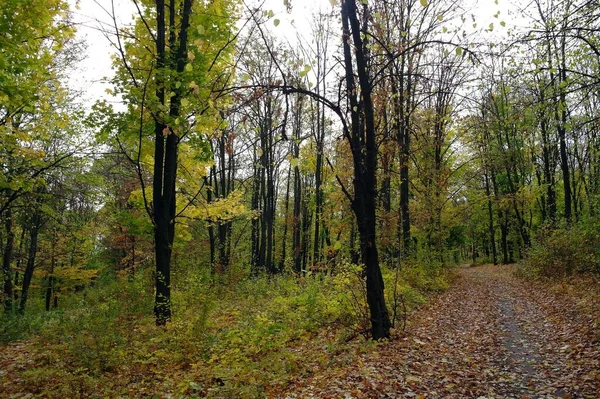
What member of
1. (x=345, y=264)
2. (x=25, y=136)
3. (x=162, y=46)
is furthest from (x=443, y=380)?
(x=25, y=136)

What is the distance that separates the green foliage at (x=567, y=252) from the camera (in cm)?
1284

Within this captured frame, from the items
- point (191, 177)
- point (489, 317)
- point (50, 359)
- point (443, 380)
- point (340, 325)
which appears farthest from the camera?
point (191, 177)

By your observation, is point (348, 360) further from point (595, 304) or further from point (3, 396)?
point (595, 304)

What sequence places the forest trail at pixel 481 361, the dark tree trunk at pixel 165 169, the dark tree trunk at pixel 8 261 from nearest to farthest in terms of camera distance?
the forest trail at pixel 481 361 → the dark tree trunk at pixel 165 169 → the dark tree trunk at pixel 8 261

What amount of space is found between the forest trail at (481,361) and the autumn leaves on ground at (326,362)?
0.06 ft

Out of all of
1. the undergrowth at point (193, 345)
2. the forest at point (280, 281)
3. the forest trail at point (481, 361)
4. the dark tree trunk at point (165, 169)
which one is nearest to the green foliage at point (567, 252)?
the forest at point (280, 281)

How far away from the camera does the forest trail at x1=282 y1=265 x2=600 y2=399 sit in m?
5.27

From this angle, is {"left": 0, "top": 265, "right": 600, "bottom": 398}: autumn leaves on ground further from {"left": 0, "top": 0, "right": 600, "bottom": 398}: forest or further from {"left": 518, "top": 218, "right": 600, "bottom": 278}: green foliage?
{"left": 518, "top": 218, "right": 600, "bottom": 278}: green foliage

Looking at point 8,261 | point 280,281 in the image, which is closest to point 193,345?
point 280,281

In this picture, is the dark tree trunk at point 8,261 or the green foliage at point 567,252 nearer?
the green foliage at point 567,252

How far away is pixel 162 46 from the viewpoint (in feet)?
31.0

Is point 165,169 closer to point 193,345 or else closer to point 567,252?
point 193,345

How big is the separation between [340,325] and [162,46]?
8080 mm

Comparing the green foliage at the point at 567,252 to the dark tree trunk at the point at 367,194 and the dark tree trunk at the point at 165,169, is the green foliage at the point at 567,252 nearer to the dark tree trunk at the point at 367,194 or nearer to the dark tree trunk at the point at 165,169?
the dark tree trunk at the point at 367,194
